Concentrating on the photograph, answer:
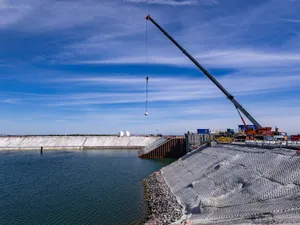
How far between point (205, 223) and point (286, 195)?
5504mm

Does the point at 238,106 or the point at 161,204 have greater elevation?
the point at 238,106

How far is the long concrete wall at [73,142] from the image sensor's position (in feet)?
333

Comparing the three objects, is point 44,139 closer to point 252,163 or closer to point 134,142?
point 134,142

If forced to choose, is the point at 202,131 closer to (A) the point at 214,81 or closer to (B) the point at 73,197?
(A) the point at 214,81

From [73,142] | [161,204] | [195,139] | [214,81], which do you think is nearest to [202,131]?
[195,139]

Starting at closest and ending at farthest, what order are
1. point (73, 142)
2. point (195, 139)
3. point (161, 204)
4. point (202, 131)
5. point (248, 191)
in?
point (248, 191) → point (161, 204) → point (195, 139) → point (202, 131) → point (73, 142)

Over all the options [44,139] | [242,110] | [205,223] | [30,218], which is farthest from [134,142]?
[205,223]

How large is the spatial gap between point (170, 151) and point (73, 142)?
52.4 metres

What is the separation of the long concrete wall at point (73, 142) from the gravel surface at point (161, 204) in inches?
2628

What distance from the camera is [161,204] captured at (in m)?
24.8

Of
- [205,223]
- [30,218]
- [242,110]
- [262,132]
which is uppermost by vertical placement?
[242,110]

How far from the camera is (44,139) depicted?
Answer: 109m

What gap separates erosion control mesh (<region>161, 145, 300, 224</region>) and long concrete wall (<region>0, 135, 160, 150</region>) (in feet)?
238

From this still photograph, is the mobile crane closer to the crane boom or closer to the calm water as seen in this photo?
the crane boom
